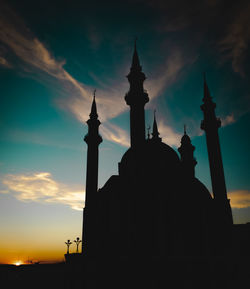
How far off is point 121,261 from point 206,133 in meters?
20.0

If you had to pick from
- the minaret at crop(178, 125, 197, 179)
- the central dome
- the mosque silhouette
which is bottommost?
the mosque silhouette

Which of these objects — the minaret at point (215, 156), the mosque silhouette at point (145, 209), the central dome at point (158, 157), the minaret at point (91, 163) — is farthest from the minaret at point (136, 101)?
the minaret at point (215, 156)

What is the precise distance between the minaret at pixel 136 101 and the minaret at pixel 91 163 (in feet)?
23.1

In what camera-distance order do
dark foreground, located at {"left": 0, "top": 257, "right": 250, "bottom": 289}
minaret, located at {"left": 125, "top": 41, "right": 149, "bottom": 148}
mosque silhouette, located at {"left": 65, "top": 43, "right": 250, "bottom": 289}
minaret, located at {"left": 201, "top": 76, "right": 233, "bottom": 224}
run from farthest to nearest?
minaret, located at {"left": 201, "top": 76, "right": 233, "bottom": 224}, minaret, located at {"left": 125, "top": 41, "right": 149, "bottom": 148}, mosque silhouette, located at {"left": 65, "top": 43, "right": 250, "bottom": 289}, dark foreground, located at {"left": 0, "top": 257, "right": 250, "bottom": 289}

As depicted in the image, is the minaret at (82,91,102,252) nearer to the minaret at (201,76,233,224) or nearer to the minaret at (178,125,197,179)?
the minaret at (178,125,197,179)

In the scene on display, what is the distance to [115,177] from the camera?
2841cm

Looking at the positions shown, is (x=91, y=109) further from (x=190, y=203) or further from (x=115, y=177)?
(x=190, y=203)

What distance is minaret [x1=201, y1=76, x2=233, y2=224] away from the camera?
932 inches

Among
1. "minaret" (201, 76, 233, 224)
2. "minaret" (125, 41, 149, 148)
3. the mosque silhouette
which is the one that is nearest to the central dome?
the mosque silhouette

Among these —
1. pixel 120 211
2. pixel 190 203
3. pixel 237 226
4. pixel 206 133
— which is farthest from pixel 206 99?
pixel 237 226

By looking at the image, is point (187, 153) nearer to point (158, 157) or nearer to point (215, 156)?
point (215, 156)

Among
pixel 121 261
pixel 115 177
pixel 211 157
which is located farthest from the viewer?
pixel 115 177

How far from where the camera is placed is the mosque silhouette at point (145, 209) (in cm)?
1758

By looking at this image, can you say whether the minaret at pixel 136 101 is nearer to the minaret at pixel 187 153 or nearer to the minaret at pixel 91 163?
the minaret at pixel 91 163
